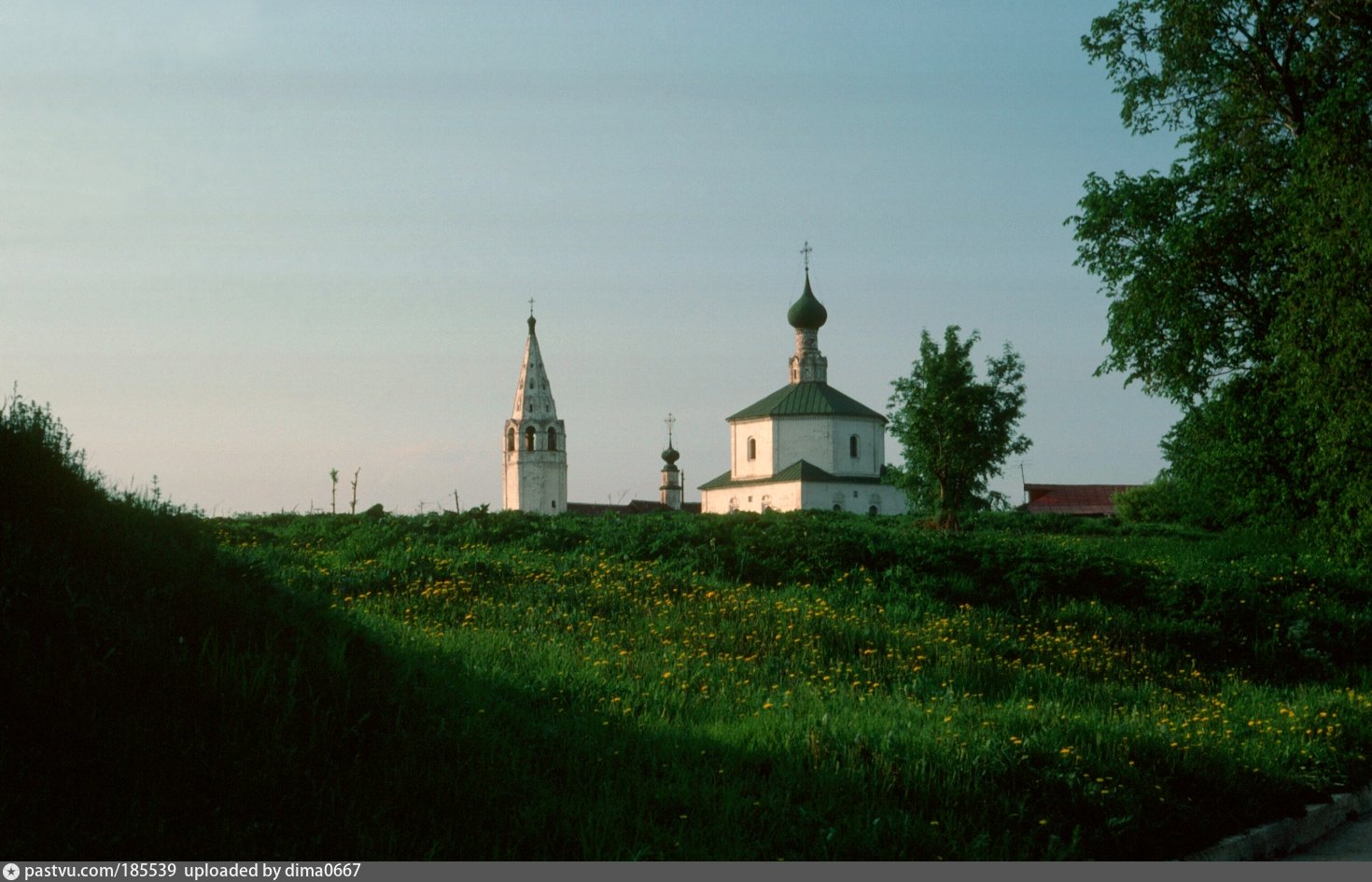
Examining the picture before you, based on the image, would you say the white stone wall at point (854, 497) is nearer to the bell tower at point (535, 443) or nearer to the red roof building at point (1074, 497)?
the red roof building at point (1074, 497)

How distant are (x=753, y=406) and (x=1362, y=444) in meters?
68.5

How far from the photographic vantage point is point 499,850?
6.76 m

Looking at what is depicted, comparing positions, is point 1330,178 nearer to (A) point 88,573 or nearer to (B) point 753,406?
(A) point 88,573

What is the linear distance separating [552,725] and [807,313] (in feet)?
262

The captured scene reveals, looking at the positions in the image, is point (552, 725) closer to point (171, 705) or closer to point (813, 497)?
point (171, 705)

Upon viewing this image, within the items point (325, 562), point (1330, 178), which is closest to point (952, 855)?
point (325, 562)

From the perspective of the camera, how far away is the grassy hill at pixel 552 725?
672 centimetres

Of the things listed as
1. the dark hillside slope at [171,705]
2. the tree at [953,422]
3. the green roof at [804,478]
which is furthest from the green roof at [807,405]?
the dark hillside slope at [171,705]

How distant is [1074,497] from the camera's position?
87.1 m

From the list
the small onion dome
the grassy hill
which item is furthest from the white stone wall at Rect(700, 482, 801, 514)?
the grassy hill

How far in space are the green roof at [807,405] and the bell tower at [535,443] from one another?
1530cm

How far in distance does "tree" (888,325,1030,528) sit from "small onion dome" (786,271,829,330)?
4094 cm

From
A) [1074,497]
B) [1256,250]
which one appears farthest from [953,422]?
[1074,497]
